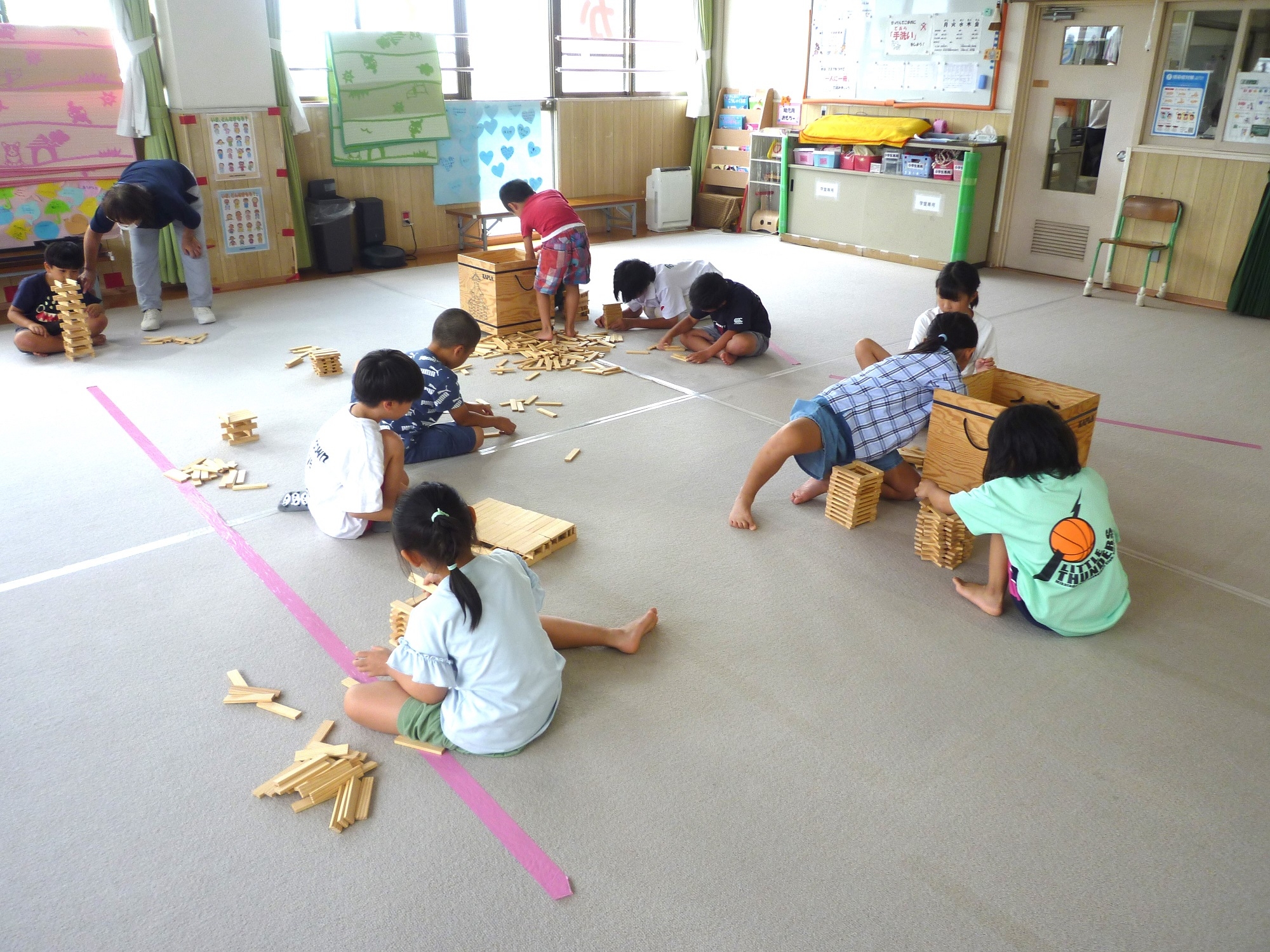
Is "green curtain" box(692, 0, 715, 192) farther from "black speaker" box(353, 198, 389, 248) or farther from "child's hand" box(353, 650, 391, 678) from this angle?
"child's hand" box(353, 650, 391, 678)

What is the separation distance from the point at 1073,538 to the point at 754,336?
10.9 ft

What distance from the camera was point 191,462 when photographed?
4594 mm

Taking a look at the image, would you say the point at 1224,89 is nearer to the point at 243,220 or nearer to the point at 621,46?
the point at 621,46

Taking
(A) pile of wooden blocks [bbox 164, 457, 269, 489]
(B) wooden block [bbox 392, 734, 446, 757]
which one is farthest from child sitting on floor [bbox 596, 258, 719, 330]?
(B) wooden block [bbox 392, 734, 446, 757]

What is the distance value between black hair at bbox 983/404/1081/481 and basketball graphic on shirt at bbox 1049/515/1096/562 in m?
0.16

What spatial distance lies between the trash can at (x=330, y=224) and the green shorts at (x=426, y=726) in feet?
22.9

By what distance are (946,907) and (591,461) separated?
2.85m

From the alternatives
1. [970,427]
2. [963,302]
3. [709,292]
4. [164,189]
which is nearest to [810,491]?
[970,427]

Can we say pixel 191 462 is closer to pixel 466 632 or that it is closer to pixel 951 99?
pixel 466 632

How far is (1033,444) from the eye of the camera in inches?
119

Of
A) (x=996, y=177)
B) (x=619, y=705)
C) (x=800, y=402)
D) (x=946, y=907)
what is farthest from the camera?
(x=996, y=177)

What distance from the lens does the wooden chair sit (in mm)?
7680

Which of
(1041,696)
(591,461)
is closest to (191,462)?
(591,461)

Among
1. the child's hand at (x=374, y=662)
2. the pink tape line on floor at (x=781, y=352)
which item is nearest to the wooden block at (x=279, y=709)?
the child's hand at (x=374, y=662)
